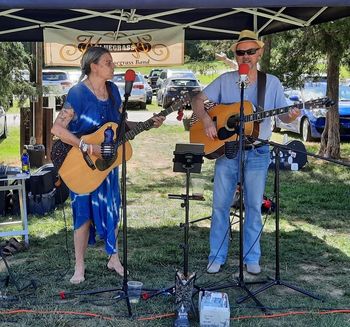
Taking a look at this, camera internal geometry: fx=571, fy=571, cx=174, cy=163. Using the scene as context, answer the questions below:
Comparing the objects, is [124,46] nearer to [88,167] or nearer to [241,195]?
[88,167]

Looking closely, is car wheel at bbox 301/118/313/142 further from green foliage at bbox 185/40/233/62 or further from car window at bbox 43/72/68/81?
car window at bbox 43/72/68/81

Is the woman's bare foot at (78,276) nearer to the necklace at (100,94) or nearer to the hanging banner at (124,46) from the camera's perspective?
the necklace at (100,94)

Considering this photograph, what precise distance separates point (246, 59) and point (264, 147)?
2.23ft

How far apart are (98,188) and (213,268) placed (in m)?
1.13

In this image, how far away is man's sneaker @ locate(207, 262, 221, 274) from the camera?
4.49m

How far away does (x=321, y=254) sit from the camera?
16.5ft

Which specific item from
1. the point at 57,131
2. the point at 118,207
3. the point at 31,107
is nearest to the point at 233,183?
the point at 118,207

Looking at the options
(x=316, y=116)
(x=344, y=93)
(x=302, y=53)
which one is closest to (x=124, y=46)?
(x=302, y=53)

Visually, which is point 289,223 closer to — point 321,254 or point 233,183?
point 321,254

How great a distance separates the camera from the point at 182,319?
3.39 meters

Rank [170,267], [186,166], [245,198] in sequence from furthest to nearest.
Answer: [170,267]
[245,198]
[186,166]

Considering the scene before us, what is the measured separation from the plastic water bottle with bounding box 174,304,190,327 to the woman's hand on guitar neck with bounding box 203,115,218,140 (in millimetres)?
1430

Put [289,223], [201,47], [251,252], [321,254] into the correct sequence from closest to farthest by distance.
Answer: [251,252] → [321,254] → [289,223] → [201,47]

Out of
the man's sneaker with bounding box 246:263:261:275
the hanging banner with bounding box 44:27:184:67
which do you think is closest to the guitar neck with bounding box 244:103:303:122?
the man's sneaker with bounding box 246:263:261:275
